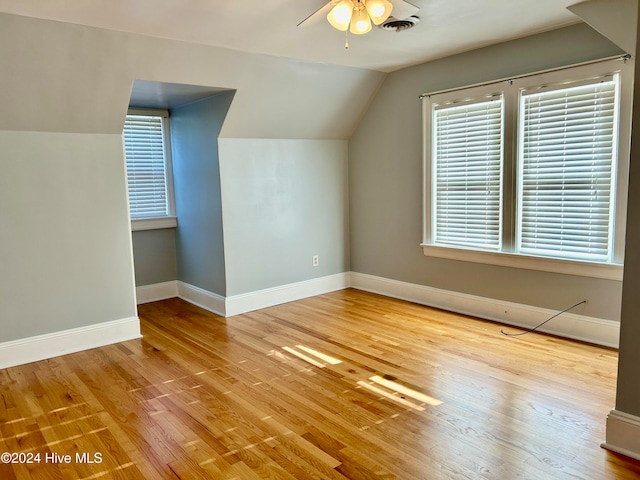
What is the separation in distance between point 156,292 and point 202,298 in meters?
0.67

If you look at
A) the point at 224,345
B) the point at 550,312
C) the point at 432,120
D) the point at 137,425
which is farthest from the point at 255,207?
the point at 550,312

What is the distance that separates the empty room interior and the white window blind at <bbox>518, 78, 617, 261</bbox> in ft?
0.06

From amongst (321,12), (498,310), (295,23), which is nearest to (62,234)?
(295,23)

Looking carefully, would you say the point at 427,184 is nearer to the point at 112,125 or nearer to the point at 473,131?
the point at 473,131

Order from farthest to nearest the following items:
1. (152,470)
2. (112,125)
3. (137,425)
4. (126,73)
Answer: (112,125)
(126,73)
(137,425)
(152,470)

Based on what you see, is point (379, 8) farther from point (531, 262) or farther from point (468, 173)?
point (531, 262)

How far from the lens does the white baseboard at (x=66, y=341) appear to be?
3475 mm

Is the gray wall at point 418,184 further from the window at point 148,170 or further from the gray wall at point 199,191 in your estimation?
the window at point 148,170

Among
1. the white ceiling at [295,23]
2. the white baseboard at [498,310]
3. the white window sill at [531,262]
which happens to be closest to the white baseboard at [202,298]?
the white baseboard at [498,310]

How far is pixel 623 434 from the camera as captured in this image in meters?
2.22

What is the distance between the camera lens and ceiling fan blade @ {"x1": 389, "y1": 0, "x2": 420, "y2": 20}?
100 inches

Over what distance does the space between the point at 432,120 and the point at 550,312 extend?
6.64 feet

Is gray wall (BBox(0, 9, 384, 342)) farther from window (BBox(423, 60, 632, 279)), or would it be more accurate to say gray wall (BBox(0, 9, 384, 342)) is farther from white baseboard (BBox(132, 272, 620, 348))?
window (BBox(423, 60, 632, 279))

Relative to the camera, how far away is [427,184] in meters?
4.60
